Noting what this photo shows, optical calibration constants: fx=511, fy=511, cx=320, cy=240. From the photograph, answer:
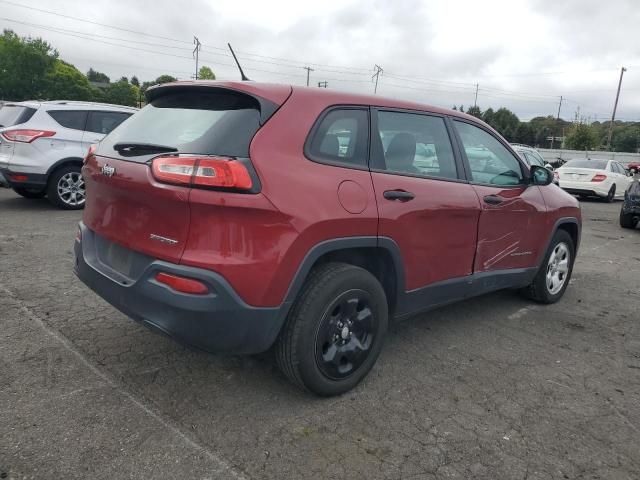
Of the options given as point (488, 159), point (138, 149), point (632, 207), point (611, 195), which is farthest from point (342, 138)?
point (611, 195)

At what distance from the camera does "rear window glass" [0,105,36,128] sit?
774cm

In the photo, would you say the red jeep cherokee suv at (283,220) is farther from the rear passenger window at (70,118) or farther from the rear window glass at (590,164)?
the rear window glass at (590,164)

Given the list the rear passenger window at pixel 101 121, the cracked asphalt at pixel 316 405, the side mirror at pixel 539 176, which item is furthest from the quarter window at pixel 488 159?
the rear passenger window at pixel 101 121

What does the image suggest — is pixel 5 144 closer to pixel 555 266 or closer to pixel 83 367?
pixel 83 367

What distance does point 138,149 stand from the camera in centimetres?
274

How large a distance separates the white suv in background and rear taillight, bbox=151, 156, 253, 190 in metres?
6.07

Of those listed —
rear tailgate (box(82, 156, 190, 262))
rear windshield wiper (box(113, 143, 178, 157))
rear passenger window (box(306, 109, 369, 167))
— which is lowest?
rear tailgate (box(82, 156, 190, 262))

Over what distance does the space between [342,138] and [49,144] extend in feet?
21.5

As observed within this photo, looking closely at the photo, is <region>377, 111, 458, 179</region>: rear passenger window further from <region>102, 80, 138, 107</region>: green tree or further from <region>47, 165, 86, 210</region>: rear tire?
<region>102, 80, 138, 107</region>: green tree

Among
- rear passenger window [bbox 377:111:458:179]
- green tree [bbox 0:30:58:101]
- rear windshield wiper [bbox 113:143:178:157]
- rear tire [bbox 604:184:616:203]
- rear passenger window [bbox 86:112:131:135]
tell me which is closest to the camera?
rear windshield wiper [bbox 113:143:178:157]

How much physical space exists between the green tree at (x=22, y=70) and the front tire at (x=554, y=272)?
6792 cm

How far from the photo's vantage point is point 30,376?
292 cm

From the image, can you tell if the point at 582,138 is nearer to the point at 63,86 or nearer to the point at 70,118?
the point at 63,86

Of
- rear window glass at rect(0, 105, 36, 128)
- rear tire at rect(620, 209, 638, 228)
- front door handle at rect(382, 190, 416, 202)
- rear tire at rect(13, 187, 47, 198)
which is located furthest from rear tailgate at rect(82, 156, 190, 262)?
rear tire at rect(620, 209, 638, 228)
